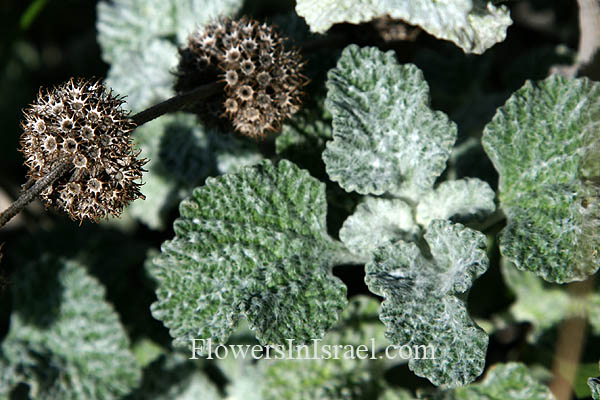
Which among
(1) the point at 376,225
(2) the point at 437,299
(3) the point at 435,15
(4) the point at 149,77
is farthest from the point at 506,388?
(4) the point at 149,77

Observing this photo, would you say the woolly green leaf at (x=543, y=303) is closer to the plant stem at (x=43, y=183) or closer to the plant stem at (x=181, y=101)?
the plant stem at (x=181, y=101)

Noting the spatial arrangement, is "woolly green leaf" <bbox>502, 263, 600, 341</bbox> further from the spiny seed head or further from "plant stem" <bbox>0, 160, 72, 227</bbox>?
"plant stem" <bbox>0, 160, 72, 227</bbox>

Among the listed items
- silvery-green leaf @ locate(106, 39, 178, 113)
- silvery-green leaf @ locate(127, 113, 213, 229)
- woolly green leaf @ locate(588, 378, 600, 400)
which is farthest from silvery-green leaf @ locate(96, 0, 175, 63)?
woolly green leaf @ locate(588, 378, 600, 400)

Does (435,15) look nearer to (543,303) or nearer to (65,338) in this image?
(543,303)

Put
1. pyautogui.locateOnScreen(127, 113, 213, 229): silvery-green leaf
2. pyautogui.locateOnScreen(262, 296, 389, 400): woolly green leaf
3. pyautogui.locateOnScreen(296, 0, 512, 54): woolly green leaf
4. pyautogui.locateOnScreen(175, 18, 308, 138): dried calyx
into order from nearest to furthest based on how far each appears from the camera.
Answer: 1. pyautogui.locateOnScreen(296, 0, 512, 54): woolly green leaf
2. pyautogui.locateOnScreen(175, 18, 308, 138): dried calyx
3. pyautogui.locateOnScreen(262, 296, 389, 400): woolly green leaf
4. pyautogui.locateOnScreen(127, 113, 213, 229): silvery-green leaf

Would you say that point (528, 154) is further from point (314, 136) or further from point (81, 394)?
point (81, 394)

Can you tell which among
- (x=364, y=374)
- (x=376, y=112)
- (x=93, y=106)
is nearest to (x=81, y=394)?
(x=364, y=374)
